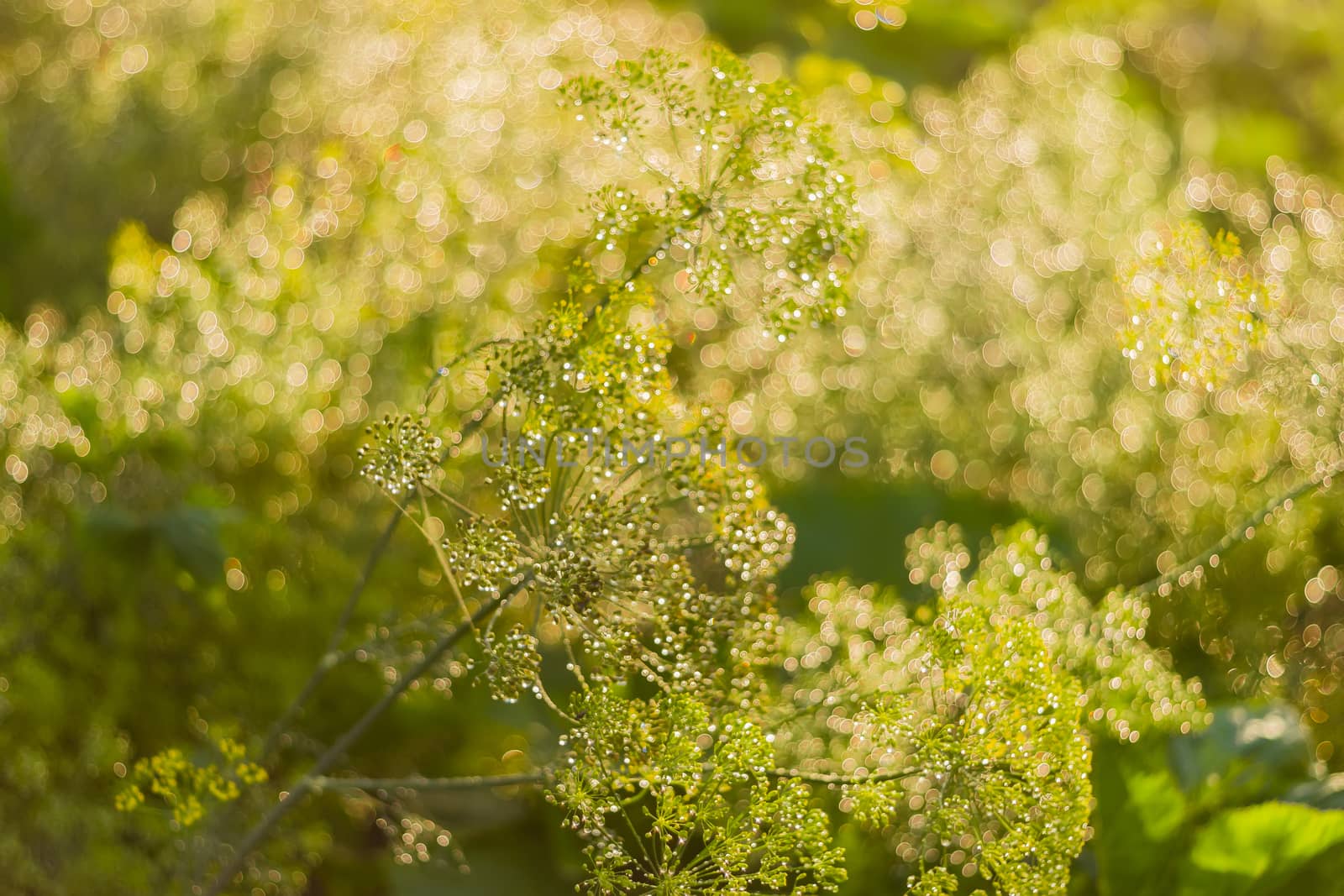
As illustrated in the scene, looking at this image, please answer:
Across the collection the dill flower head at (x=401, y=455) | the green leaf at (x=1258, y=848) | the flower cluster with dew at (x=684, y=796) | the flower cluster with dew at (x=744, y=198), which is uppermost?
the flower cluster with dew at (x=744, y=198)

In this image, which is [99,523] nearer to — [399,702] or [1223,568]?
[399,702]

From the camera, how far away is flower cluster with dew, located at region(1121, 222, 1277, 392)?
0.96 meters

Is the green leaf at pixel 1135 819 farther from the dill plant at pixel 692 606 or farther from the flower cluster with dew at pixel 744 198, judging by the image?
the flower cluster with dew at pixel 744 198

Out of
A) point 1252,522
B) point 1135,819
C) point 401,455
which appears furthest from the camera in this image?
point 1135,819

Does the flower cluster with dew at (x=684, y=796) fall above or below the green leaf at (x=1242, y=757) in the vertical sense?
below

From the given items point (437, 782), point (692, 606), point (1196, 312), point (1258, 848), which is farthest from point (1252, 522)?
point (437, 782)

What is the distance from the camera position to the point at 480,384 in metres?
1.23

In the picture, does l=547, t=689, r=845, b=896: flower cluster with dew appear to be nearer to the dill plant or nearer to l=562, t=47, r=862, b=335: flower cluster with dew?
the dill plant

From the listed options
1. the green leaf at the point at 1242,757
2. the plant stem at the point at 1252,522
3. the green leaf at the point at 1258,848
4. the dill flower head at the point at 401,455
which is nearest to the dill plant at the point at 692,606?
the dill flower head at the point at 401,455

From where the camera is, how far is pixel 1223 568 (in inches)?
70.5

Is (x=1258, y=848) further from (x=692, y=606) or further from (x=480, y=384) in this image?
(x=480, y=384)

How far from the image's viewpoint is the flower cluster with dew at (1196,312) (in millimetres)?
959

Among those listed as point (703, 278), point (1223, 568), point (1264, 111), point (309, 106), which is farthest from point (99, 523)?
point (1264, 111)

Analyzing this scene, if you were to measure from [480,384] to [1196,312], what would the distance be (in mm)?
746
